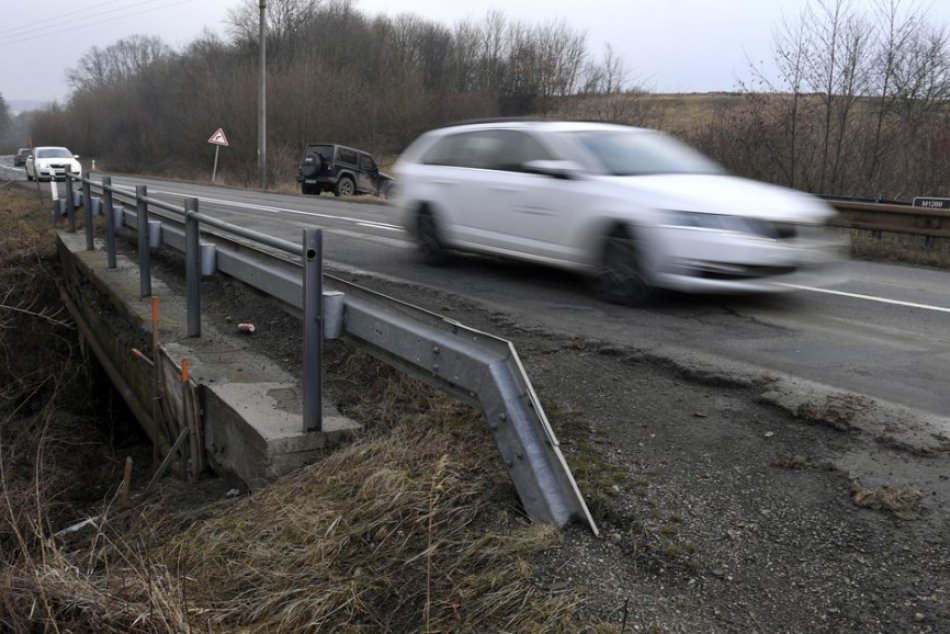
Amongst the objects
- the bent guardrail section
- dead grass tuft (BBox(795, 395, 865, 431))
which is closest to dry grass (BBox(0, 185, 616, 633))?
the bent guardrail section

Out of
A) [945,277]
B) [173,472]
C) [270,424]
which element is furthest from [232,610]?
[945,277]

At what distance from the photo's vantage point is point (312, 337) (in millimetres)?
4391

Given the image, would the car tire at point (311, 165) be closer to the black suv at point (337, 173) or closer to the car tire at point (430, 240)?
the black suv at point (337, 173)

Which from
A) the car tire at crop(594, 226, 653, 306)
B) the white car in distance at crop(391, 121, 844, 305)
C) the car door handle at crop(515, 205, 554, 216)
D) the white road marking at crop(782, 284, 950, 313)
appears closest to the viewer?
the white car in distance at crop(391, 121, 844, 305)

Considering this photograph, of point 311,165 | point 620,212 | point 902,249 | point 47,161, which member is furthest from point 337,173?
point 620,212

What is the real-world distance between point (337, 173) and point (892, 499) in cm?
2665

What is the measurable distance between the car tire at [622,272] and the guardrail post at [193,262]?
131 inches

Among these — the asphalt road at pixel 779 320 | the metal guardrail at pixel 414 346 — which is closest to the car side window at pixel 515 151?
the asphalt road at pixel 779 320

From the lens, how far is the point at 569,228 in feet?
24.7

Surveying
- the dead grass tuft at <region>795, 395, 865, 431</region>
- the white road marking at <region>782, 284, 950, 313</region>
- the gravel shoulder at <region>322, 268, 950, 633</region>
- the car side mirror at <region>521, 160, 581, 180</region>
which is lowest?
the gravel shoulder at <region>322, 268, 950, 633</region>

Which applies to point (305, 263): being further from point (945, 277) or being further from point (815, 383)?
point (945, 277)

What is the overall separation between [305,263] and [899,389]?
3.40 metres

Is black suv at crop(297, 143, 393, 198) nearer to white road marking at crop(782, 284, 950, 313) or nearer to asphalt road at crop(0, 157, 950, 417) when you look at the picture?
asphalt road at crop(0, 157, 950, 417)

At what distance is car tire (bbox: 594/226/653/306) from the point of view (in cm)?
698
